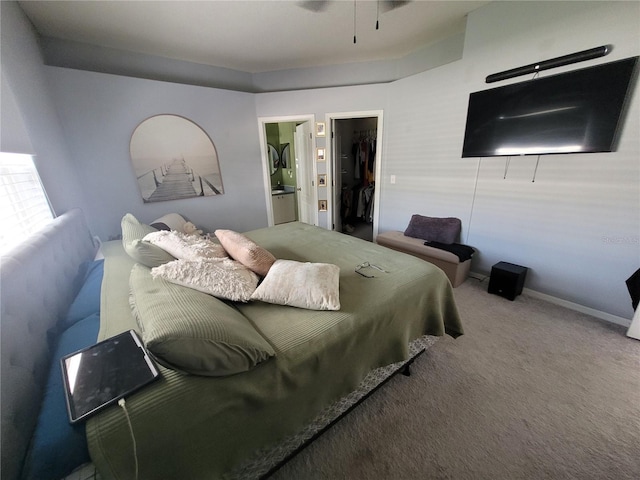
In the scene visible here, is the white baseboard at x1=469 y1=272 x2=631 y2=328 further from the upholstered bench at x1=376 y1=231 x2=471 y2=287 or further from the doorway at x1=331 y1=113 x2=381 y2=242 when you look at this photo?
the doorway at x1=331 y1=113 x2=381 y2=242

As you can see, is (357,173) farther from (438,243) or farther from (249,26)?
(249,26)

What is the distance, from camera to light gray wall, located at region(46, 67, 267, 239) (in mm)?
2490

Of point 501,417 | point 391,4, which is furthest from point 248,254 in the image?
point 391,4

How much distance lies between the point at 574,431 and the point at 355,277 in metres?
1.39

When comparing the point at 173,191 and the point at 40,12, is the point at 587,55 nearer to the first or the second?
the point at 173,191

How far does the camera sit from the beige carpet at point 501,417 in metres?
1.11

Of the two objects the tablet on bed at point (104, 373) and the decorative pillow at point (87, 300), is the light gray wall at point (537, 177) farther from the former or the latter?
the decorative pillow at point (87, 300)

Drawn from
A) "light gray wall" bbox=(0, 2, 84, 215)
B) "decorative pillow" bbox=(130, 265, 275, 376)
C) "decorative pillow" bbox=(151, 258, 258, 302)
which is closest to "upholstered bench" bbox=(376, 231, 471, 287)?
"decorative pillow" bbox=(151, 258, 258, 302)

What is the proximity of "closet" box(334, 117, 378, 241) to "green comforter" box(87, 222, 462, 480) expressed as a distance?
3084 millimetres

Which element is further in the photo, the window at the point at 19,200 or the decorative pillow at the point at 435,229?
the decorative pillow at the point at 435,229

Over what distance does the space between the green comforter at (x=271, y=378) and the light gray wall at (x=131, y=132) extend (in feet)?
5.08

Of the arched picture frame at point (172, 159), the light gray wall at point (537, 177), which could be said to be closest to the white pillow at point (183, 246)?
the arched picture frame at point (172, 159)

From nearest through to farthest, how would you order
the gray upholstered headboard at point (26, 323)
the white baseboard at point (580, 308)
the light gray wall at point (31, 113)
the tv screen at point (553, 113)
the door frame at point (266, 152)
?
1. the gray upholstered headboard at point (26, 323)
2. the light gray wall at point (31, 113)
3. the tv screen at point (553, 113)
4. the white baseboard at point (580, 308)
5. the door frame at point (266, 152)

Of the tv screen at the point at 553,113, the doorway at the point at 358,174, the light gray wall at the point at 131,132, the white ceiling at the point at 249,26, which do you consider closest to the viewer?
the tv screen at the point at 553,113
